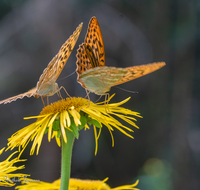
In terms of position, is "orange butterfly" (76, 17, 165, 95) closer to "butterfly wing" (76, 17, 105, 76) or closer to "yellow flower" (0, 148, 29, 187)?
"butterfly wing" (76, 17, 105, 76)

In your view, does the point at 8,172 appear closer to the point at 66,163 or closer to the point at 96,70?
the point at 66,163

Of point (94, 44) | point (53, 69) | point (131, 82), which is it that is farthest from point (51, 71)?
point (131, 82)

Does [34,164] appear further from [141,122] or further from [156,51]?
[156,51]

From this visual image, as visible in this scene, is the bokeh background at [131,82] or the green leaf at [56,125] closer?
the green leaf at [56,125]

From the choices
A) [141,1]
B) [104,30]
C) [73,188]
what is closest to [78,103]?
[73,188]

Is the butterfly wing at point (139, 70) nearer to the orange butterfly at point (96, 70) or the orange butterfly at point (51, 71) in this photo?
the orange butterfly at point (96, 70)

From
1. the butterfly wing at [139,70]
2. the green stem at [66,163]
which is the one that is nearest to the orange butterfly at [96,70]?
the butterfly wing at [139,70]
